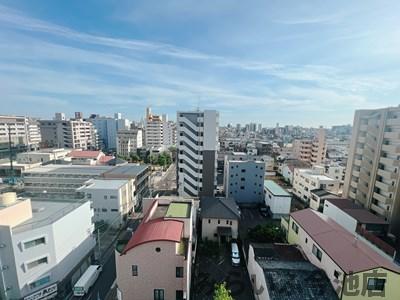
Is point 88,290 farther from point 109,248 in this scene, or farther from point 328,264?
point 328,264

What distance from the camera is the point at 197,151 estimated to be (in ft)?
102

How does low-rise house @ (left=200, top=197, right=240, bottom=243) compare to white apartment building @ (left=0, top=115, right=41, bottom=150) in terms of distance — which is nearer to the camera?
low-rise house @ (left=200, top=197, right=240, bottom=243)

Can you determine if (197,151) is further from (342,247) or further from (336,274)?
(336,274)

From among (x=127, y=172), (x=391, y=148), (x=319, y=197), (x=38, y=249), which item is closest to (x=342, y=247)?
(x=319, y=197)

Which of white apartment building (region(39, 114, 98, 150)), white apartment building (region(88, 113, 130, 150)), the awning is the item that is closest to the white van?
the awning

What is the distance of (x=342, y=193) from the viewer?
106ft

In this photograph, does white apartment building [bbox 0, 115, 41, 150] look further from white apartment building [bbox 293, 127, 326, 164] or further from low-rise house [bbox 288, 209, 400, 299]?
white apartment building [bbox 293, 127, 326, 164]

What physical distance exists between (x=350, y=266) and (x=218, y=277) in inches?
369

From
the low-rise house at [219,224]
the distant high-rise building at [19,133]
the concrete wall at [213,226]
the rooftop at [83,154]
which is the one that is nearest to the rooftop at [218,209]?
the low-rise house at [219,224]

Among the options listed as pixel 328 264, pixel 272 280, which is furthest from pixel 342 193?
pixel 272 280

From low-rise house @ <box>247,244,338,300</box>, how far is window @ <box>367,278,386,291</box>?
194 centimetres

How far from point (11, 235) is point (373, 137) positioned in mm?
37139

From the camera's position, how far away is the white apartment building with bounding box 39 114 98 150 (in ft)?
229

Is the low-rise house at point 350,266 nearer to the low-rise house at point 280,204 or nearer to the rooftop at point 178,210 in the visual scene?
the rooftop at point 178,210
